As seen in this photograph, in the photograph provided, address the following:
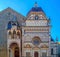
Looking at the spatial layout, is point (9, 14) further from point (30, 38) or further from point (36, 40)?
point (36, 40)

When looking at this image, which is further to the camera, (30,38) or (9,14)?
(9,14)

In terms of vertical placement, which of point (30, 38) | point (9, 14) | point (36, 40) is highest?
point (9, 14)

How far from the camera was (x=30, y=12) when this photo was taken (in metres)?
35.0

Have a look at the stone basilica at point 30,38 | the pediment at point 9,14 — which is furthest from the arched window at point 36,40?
the pediment at point 9,14

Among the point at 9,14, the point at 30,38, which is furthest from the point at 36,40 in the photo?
the point at 9,14

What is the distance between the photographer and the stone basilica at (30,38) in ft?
111

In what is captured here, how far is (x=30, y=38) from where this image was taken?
111ft

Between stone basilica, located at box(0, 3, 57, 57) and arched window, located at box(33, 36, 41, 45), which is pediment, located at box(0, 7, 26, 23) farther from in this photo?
arched window, located at box(33, 36, 41, 45)

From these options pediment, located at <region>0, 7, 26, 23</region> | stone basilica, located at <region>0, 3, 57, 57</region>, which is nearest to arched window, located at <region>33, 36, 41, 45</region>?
stone basilica, located at <region>0, 3, 57, 57</region>

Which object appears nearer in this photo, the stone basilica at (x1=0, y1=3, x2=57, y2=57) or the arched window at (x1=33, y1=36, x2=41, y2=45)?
the stone basilica at (x1=0, y1=3, x2=57, y2=57)

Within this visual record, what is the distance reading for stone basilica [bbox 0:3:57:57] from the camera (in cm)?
3372

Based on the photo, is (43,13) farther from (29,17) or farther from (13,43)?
(13,43)

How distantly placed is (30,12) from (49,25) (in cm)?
333

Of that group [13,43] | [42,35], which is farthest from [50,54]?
[13,43]
